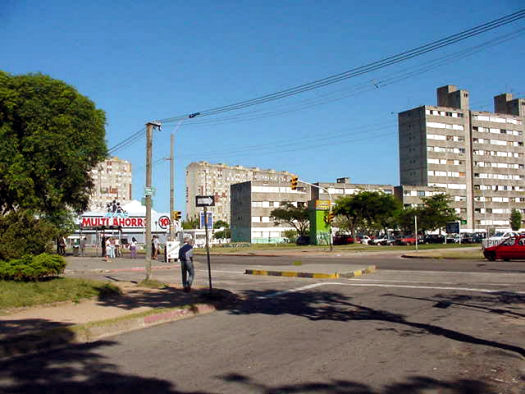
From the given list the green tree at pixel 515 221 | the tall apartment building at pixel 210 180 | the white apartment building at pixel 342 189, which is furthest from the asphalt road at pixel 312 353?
the tall apartment building at pixel 210 180

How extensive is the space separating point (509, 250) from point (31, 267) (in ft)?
82.5

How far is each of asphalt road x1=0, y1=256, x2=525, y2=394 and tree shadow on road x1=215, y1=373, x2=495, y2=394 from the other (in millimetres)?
12

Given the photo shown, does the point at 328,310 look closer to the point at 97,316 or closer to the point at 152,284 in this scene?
the point at 97,316

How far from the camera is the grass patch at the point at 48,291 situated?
11.7 metres

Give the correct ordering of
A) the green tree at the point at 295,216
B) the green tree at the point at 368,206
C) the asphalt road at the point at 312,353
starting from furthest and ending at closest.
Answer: the green tree at the point at 295,216 < the green tree at the point at 368,206 < the asphalt road at the point at 312,353

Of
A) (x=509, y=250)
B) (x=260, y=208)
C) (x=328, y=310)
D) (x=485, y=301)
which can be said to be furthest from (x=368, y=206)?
(x=328, y=310)

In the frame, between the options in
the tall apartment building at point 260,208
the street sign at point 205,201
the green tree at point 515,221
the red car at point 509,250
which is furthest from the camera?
the green tree at point 515,221

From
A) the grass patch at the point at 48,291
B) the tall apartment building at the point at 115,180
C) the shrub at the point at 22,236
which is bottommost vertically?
the grass patch at the point at 48,291

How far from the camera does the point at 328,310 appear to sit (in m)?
11.8

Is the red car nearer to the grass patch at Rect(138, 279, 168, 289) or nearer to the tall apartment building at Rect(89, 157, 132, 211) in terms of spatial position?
the grass patch at Rect(138, 279, 168, 289)

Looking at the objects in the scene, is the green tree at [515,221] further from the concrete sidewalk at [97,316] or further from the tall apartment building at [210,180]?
the concrete sidewalk at [97,316]

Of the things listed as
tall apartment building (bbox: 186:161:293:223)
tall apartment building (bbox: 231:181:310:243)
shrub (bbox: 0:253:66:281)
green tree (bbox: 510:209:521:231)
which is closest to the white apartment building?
tall apartment building (bbox: 231:181:310:243)

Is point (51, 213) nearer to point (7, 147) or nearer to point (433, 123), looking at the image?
point (7, 147)

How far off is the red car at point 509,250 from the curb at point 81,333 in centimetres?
2372
